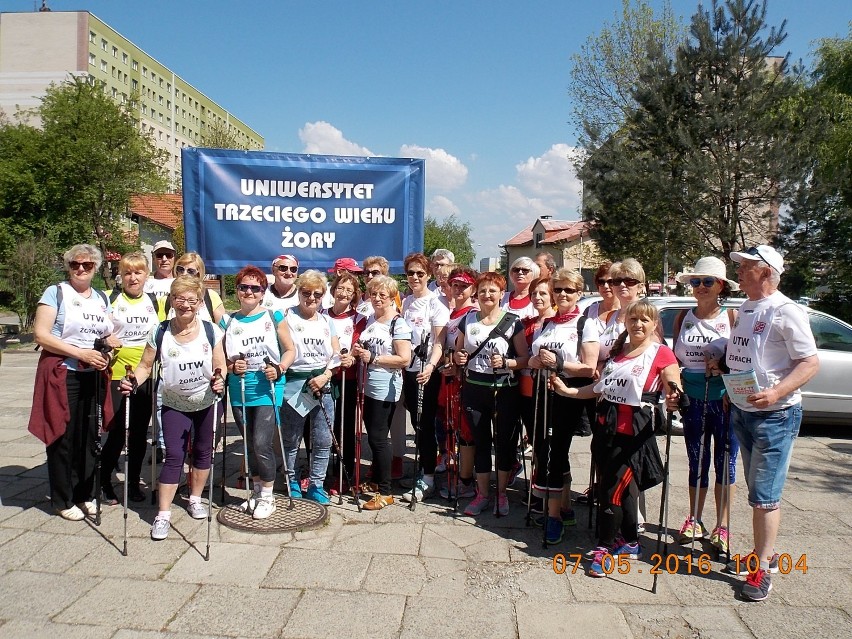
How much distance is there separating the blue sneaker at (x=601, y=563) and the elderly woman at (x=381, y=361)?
1.72 meters

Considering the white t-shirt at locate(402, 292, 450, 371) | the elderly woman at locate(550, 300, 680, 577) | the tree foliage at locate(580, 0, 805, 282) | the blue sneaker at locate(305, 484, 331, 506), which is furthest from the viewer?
the tree foliage at locate(580, 0, 805, 282)

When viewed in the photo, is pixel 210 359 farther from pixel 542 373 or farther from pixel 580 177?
pixel 580 177

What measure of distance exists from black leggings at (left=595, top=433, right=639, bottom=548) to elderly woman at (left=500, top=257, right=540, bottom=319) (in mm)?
1457

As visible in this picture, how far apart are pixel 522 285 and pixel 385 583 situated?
2.52 meters

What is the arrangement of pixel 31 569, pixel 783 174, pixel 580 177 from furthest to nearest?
pixel 580 177 → pixel 783 174 → pixel 31 569

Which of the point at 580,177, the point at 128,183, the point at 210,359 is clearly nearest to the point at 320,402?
the point at 210,359

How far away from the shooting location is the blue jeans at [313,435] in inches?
188

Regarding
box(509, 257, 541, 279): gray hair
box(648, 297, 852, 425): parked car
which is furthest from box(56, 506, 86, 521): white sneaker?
box(648, 297, 852, 425): parked car

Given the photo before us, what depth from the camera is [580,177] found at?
20.0m

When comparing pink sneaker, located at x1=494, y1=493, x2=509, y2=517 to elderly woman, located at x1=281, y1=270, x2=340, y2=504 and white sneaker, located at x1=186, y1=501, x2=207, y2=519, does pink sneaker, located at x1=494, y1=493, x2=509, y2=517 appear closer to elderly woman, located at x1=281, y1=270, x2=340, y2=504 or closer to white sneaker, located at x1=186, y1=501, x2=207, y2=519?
elderly woman, located at x1=281, y1=270, x2=340, y2=504

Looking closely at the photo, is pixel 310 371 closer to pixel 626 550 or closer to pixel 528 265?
pixel 528 265

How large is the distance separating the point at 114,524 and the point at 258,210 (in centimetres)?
328

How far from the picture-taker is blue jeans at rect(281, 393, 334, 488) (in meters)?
4.79

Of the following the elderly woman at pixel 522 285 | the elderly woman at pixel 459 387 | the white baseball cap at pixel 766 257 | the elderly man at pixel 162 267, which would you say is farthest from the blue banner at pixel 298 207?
the white baseball cap at pixel 766 257
